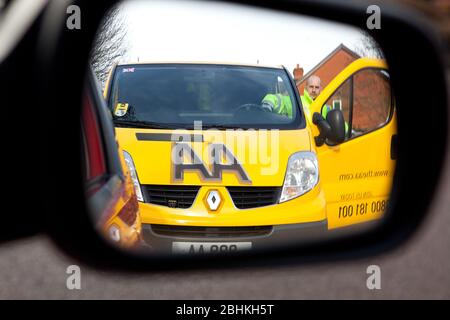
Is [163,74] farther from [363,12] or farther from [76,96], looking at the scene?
[76,96]

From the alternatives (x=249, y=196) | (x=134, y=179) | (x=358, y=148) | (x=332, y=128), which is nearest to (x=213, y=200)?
(x=249, y=196)

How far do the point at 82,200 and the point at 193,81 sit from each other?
5.67 feet

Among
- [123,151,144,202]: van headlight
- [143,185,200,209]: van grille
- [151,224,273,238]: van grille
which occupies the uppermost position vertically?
[123,151,144,202]: van headlight

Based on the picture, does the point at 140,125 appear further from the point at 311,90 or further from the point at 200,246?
the point at 311,90

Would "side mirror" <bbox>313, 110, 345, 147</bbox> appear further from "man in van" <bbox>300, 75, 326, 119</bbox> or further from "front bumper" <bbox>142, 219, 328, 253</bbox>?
"front bumper" <bbox>142, 219, 328, 253</bbox>

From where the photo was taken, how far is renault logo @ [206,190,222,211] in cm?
265

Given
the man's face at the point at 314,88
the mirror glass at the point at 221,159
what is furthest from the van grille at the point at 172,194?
the man's face at the point at 314,88

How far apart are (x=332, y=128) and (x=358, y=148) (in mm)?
327

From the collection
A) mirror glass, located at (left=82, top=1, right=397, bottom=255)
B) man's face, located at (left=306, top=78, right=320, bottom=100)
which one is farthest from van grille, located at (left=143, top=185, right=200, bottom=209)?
man's face, located at (left=306, top=78, right=320, bottom=100)

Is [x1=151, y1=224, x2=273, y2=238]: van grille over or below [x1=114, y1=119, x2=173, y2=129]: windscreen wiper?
below

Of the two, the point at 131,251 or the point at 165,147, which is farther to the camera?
the point at 165,147

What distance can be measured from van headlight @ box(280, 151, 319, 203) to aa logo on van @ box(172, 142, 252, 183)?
0.28 m
